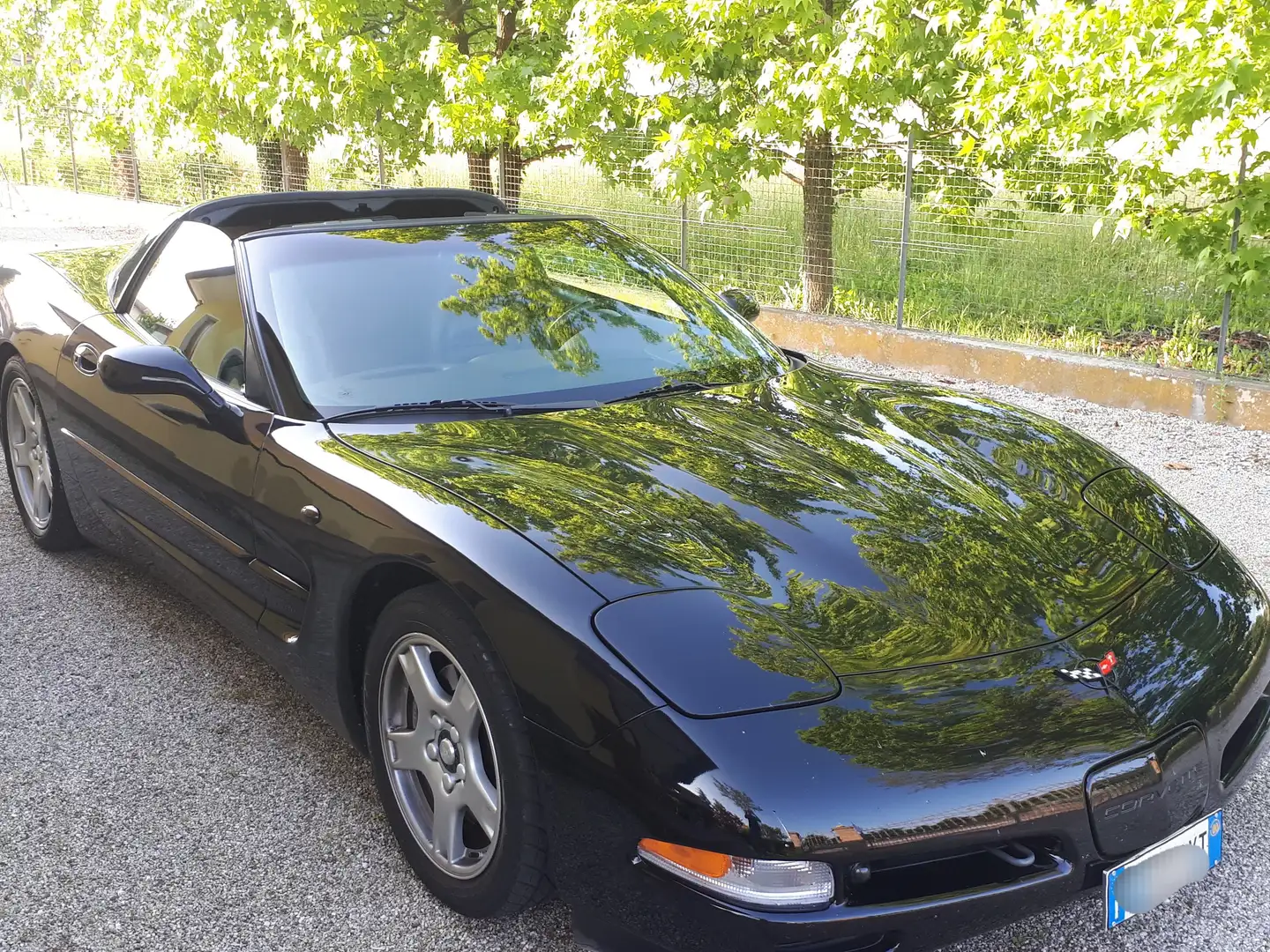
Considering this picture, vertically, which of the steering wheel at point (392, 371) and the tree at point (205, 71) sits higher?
the tree at point (205, 71)

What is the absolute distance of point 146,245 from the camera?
402 centimetres

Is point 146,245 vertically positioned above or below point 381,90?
below

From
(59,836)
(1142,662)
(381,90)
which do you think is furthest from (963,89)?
(59,836)

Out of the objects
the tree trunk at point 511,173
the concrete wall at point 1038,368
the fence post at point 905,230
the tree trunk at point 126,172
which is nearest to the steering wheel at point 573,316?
the concrete wall at point 1038,368

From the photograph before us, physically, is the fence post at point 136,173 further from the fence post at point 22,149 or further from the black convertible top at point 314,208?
the black convertible top at point 314,208

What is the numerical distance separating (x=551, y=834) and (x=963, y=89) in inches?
296

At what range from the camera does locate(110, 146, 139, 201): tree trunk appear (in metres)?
19.9

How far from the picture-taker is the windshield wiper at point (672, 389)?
3084 mm

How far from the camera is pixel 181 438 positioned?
126 inches

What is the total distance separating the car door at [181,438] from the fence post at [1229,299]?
561cm

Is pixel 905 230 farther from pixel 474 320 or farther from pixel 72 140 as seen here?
pixel 72 140

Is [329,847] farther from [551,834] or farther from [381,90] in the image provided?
[381,90]

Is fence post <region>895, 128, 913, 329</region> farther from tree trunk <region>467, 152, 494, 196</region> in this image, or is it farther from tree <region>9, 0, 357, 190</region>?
tree <region>9, 0, 357, 190</region>

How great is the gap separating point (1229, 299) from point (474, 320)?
5.31 m
